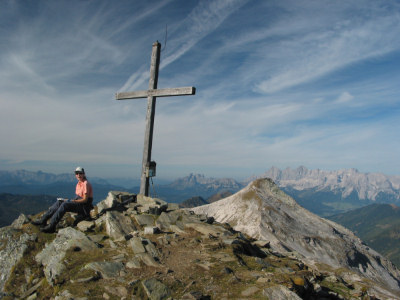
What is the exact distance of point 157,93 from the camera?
1916cm

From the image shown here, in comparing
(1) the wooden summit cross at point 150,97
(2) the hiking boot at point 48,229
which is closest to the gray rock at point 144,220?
(1) the wooden summit cross at point 150,97

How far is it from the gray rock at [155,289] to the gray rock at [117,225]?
15.2 feet

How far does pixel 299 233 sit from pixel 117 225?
4452 centimetres

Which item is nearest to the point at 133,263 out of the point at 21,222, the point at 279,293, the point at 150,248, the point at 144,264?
the point at 144,264

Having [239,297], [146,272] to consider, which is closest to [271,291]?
[239,297]

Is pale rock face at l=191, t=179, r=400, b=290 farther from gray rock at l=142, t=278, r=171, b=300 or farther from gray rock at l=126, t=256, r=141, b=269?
gray rock at l=142, t=278, r=171, b=300

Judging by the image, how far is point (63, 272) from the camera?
986 cm

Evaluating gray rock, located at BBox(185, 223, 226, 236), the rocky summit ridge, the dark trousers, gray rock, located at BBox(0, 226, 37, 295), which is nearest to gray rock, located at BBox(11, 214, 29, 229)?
the rocky summit ridge

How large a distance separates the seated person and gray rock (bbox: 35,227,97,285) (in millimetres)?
971

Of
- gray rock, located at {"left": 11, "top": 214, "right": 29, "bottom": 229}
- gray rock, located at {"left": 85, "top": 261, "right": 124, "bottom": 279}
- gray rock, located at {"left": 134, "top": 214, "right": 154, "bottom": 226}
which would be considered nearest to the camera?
gray rock, located at {"left": 85, "top": 261, "right": 124, "bottom": 279}

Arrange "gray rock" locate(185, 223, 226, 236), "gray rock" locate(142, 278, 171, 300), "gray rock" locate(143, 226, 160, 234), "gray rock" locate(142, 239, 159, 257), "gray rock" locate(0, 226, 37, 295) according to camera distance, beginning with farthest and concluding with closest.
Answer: "gray rock" locate(185, 223, 226, 236) → "gray rock" locate(143, 226, 160, 234) → "gray rock" locate(0, 226, 37, 295) → "gray rock" locate(142, 239, 159, 257) → "gray rock" locate(142, 278, 171, 300)

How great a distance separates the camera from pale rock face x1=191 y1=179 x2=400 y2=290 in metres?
45.7

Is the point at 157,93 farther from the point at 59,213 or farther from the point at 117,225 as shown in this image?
the point at 59,213

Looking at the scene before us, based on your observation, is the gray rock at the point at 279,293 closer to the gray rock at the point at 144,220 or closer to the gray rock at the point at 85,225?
the gray rock at the point at 144,220
